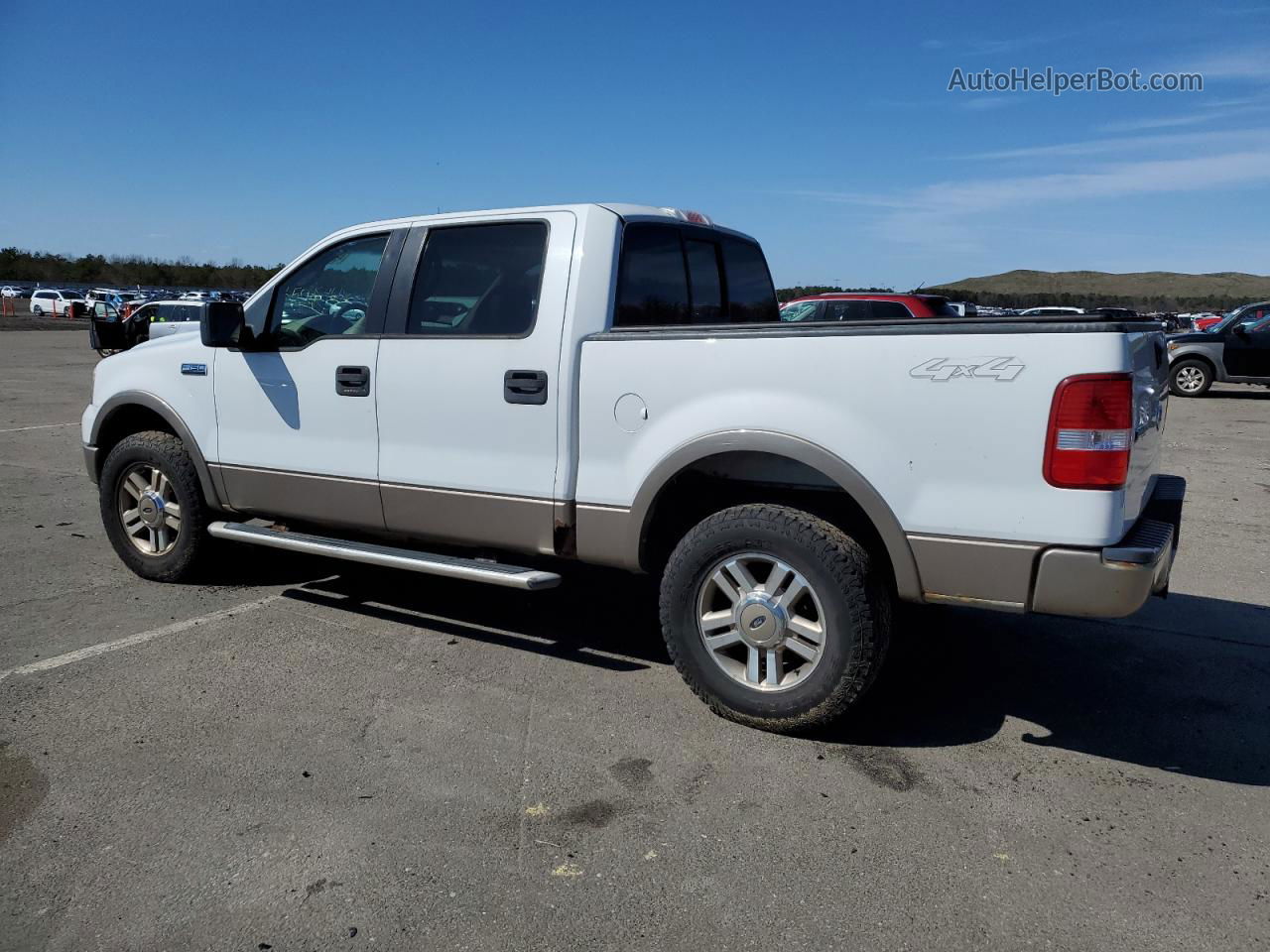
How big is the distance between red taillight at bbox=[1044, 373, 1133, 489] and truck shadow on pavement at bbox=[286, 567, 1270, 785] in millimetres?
1260

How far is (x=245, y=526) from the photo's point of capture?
5328 millimetres

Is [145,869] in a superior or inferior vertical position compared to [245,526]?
inferior

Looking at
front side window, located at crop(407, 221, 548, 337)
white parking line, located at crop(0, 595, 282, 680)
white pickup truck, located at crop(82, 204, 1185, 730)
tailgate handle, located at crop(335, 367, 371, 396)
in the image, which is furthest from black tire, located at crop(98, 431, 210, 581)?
front side window, located at crop(407, 221, 548, 337)

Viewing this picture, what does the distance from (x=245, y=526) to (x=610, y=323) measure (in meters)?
2.37

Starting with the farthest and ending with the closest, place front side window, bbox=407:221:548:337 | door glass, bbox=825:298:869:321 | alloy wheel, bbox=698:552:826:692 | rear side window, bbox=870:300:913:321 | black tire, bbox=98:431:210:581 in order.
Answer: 1. door glass, bbox=825:298:869:321
2. rear side window, bbox=870:300:913:321
3. black tire, bbox=98:431:210:581
4. front side window, bbox=407:221:548:337
5. alloy wheel, bbox=698:552:826:692

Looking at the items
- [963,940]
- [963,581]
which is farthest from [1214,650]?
[963,940]

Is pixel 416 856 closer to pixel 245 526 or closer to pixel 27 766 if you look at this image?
pixel 27 766

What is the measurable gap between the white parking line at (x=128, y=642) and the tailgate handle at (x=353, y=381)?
4.64 feet

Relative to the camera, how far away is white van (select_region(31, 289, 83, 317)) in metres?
51.0

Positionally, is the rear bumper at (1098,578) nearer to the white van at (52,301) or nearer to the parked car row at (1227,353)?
the parked car row at (1227,353)

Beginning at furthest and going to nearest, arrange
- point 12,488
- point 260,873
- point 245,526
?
point 12,488, point 245,526, point 260,873

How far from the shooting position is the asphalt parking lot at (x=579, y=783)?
2826 mm

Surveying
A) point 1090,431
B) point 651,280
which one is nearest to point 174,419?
point 651,280

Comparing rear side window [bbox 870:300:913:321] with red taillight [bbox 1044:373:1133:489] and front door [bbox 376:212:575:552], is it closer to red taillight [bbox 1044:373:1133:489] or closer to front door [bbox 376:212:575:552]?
front door [bbox 376:212:575:552]
